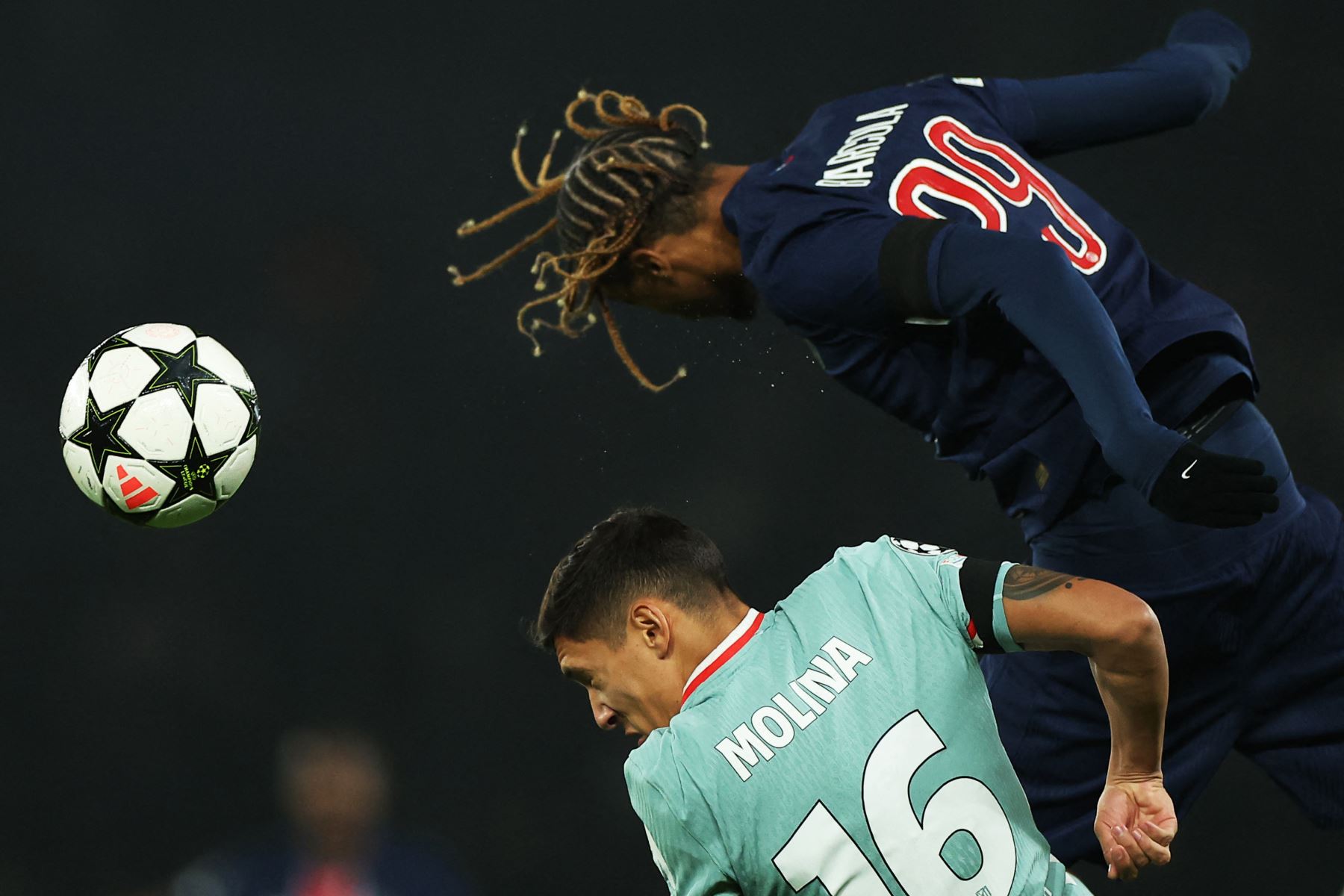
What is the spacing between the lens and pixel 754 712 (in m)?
1.71

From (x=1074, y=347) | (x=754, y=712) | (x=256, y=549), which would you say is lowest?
(x=256, y=549)

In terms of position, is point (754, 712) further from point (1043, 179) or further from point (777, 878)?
point (1043, 179)

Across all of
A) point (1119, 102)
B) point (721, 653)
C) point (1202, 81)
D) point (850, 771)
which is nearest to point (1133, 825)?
point (850, 771)

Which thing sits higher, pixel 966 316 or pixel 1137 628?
pixel 966 316

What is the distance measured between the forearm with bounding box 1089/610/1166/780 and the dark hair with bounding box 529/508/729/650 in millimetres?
477

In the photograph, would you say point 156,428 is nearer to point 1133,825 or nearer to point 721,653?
point 721,653

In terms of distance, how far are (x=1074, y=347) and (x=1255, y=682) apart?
2.33ft

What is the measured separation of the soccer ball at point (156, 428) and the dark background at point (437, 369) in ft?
4.37

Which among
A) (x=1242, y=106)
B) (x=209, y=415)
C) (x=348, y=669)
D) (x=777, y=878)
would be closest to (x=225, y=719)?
(x=348, y=669)

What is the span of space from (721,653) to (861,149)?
833 mm

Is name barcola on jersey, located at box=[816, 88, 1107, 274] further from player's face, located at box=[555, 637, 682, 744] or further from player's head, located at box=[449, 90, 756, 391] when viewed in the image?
player's face, located at box=[555, 637, 682, 744]

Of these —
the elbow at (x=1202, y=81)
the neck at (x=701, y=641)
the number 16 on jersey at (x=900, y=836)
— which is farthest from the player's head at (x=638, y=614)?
the elbow at (x=1202, y=81)

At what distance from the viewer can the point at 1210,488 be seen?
5.65 ft

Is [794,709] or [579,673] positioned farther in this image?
[579,673]
